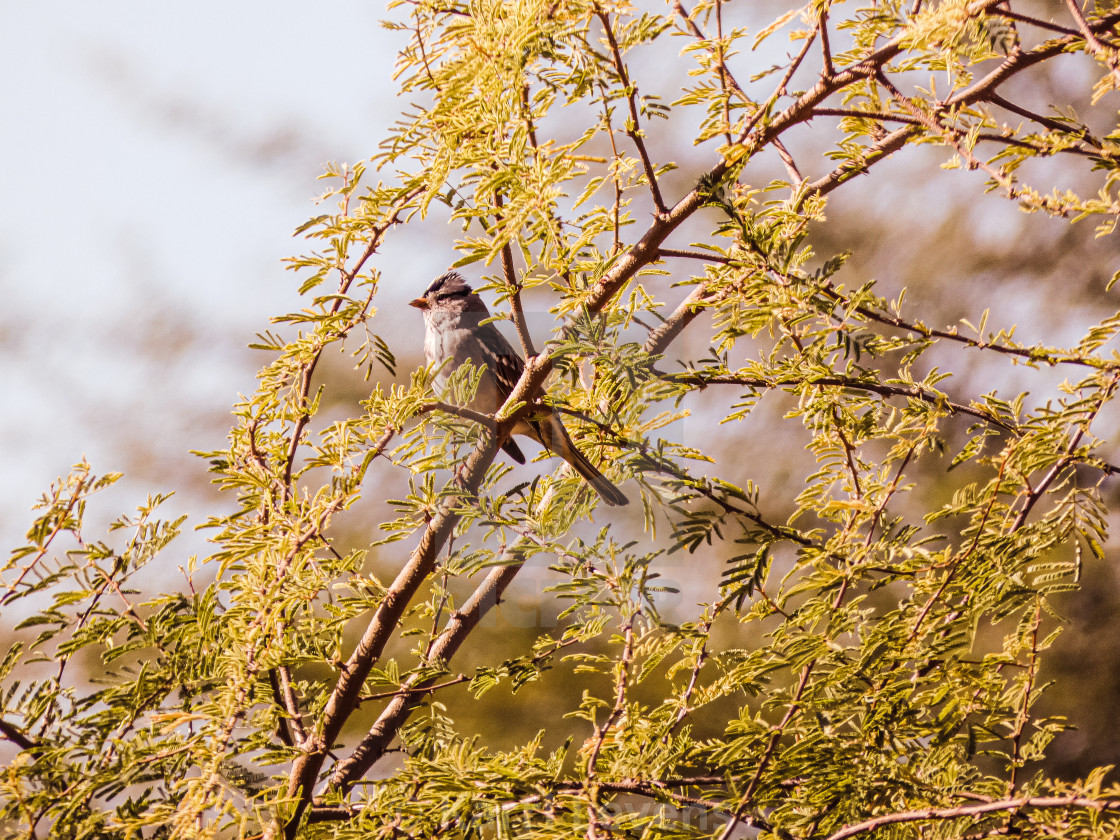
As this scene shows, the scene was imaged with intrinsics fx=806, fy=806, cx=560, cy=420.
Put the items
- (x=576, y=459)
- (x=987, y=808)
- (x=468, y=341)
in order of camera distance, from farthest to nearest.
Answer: (x=468, y=341) → (x=576, y=459) → (x=987, y=808)

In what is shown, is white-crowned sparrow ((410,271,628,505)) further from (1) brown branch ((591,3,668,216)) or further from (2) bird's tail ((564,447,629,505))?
(1) brown branch ((591,3,668,216))

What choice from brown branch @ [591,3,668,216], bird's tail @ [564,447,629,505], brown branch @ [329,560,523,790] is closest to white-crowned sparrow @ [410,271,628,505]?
brown branch @ [329,560,523,790]

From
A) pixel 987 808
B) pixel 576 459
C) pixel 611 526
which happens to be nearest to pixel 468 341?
pixel 576 459

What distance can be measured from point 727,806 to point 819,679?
0.36ft

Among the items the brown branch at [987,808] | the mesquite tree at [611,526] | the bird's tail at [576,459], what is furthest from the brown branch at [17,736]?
the brown branch at [987,808]

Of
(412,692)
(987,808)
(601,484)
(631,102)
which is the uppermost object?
(631,102)

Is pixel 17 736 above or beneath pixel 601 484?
beneath

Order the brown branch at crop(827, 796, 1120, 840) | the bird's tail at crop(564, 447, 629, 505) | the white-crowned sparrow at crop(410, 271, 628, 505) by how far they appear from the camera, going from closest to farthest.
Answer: the brown branch at crop(827, 796, 1120, 840), the bird's tail at crop(564, 447, 629, 505), the white-crowned sparrow at crop(410, 271, 628, 505)

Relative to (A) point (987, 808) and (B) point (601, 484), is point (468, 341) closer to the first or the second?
(B) point (601, 484)

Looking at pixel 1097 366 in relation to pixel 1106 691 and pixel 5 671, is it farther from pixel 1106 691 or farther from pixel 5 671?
pixel 1106 691

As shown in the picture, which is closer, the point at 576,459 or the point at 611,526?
the point at 611,526

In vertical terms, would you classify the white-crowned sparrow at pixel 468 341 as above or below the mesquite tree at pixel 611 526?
above

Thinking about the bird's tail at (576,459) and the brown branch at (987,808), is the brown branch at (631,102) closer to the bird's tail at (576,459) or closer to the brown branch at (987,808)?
the bird's tail at (576,459)

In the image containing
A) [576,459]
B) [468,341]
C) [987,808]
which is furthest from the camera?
[468,341]
